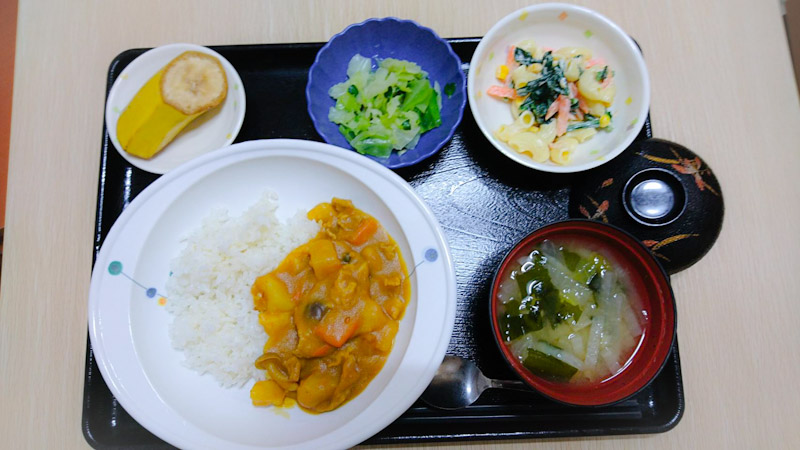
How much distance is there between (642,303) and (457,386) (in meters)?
0.73

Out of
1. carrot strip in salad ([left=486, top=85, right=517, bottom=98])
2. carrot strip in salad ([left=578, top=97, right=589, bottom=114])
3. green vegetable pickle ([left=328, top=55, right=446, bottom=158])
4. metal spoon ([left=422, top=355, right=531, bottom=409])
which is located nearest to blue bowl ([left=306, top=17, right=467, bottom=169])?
green vegetable pickle ([left=328, top=55, right=446, bottom=158])

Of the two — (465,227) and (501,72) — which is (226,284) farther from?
(501,72)

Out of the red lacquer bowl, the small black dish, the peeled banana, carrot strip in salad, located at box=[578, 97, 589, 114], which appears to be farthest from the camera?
carrot strip in salad, located at box=[578, 97, 589, 114]

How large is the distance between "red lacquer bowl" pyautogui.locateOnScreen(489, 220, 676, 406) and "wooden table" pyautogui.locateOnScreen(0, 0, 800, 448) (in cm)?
41

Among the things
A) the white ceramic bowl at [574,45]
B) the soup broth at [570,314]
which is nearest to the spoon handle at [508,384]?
the soup broth at [570,314]

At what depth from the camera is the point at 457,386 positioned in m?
1.85

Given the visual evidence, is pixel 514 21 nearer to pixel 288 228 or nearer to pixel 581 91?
pixel 581 91

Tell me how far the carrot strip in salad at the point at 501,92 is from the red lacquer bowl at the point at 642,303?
2.15 feet

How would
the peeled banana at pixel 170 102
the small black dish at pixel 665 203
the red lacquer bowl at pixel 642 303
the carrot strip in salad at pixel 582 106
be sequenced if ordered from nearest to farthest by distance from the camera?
the red lacquer bowl at pixel 642 303 → the small black dish at pixel 665 203 → the peeled banana at pixel 170 102 → the carrot strip in salad at pixel 582 106

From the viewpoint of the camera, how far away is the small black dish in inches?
70.8

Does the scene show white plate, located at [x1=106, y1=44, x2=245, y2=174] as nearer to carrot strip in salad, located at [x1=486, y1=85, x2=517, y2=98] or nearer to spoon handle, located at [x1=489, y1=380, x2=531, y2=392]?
carrot strip in salad, located at [x1=486, y1=85, x2=517, y2=98]

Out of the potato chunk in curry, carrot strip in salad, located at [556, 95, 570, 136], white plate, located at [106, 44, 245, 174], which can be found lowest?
the potato chunk in curry

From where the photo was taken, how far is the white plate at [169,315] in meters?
1.67

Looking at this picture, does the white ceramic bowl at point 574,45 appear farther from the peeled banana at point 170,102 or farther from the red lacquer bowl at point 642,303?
the peeled banana at point 170,102
